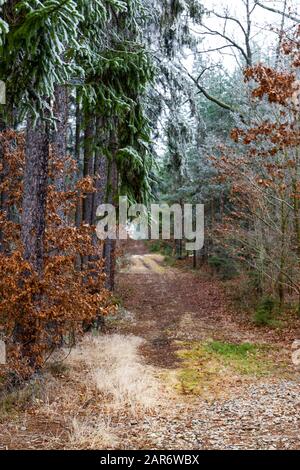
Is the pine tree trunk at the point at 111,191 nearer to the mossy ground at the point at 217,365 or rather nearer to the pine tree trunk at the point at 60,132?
the pine tree trunk at the point at 60,132

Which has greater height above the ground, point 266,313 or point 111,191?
point 111,191

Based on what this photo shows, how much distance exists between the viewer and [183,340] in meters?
10.6

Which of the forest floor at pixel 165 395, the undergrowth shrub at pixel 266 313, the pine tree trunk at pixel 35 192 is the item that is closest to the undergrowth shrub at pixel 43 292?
the pine tree trunk at pixel 35 192

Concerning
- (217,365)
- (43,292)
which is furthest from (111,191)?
(43,292)

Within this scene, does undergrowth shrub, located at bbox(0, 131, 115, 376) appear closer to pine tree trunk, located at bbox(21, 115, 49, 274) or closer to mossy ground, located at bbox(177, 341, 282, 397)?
pine tree trunk, located at bbox(21, 115, 49, 274)

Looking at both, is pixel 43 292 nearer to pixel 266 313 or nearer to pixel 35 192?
pixel 35 192

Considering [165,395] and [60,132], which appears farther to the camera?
[60,132]

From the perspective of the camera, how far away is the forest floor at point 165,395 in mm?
5027

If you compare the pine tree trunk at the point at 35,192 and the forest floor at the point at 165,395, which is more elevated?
the pine tree trunk at the point at 35,192

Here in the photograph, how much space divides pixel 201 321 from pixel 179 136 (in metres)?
A: 5.88

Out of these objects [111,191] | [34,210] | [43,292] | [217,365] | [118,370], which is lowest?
[217,365]

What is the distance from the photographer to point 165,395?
6582mm

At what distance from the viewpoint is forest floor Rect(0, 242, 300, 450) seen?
16.5 feet
